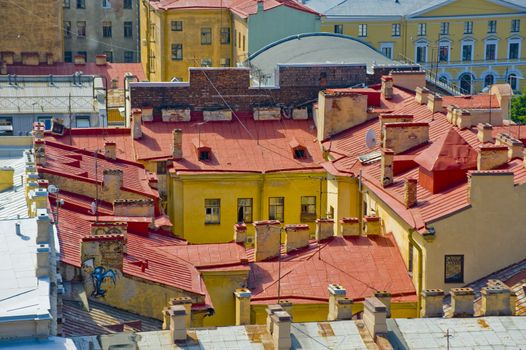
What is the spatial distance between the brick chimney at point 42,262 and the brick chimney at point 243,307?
8.67 metres

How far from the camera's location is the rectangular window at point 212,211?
227 ft

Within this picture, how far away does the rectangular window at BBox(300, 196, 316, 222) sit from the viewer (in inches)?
2751

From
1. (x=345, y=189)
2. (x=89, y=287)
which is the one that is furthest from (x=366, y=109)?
(x=89, y=287)

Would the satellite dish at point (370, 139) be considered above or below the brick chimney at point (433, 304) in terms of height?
above

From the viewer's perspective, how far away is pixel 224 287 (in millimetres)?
55000

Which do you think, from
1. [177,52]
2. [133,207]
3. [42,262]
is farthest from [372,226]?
[177,52]

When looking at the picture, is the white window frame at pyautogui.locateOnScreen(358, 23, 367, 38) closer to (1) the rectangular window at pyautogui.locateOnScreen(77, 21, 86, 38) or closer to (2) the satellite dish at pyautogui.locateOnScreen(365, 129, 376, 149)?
(1) the rectangular window at pyautogui.locateOnScreen(77, 21, 86, 38)

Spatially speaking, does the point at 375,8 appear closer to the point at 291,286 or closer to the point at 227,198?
the point at 227,198

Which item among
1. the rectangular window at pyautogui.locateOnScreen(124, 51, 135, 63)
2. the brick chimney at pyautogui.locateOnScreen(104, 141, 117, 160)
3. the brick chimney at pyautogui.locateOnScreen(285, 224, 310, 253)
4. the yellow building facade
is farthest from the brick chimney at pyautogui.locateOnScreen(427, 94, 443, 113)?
the rectangular window at pyautogui.locateOnScreen(124, 51, 135, 63)

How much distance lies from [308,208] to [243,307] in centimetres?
2022

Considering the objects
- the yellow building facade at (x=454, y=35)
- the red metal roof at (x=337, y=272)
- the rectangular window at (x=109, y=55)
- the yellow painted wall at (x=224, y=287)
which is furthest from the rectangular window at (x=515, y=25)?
the yellow painted wall at (x=224, y=287)

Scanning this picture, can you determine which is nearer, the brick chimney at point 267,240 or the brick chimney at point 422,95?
the brick chimney at point 267,240

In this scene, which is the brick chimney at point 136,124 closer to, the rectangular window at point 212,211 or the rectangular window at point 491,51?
the rectangular window at point 212,211

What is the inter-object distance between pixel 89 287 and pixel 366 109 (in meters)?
26.3
